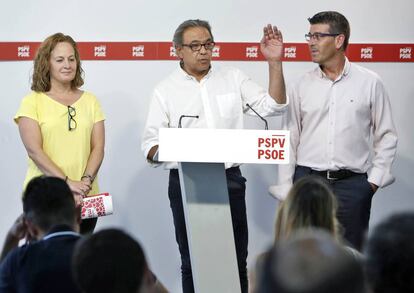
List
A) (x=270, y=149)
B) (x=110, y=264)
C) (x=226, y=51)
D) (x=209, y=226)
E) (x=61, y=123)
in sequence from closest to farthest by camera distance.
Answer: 1. (x=110, y=264)
2. (x=270, y=149)
3. (x=209, y=226)
4. (x=61, y=123)
5. (x=226, y=51)

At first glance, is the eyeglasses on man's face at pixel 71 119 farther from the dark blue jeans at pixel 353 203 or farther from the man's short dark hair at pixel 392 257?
the man's short dark hair at pixel 392 257

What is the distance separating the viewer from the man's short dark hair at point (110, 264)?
1721 mm

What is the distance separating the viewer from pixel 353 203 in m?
4.08

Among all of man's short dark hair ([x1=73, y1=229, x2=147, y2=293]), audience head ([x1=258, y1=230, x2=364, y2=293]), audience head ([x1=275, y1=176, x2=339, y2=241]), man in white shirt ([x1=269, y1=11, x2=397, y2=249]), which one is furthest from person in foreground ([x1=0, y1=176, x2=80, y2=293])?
man in white shirt ([x1=269, y1=11, x2=397, y2=249])

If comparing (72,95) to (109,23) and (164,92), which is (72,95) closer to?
(164,92)

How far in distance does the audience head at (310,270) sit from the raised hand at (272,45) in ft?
8.18

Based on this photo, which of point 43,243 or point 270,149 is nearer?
point 43,243

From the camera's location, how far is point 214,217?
3326 millimetres

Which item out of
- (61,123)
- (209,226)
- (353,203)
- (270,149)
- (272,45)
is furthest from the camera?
(353,203)

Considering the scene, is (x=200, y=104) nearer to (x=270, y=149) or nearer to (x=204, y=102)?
(x=204, y=102)

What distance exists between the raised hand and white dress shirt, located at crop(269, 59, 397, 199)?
1.59ft

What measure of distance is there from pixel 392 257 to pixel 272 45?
8.03ft

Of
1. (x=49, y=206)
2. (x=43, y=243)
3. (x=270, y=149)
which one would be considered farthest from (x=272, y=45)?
(x=43, y=243)

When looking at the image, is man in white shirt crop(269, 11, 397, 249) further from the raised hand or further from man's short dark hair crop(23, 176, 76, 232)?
man's short dark hair crop(23, 176, 76, 232)
